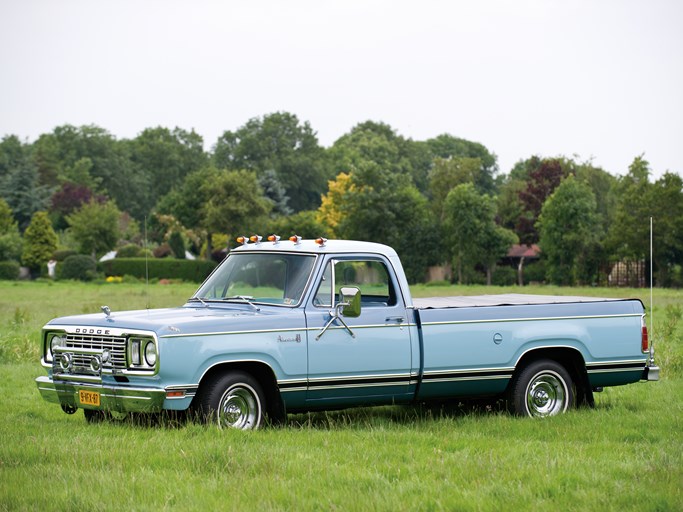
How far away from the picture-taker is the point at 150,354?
1004 cm

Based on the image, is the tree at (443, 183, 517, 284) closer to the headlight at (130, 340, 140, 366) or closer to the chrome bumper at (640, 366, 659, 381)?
the chrome bumper at (640, 366, 659, 381)

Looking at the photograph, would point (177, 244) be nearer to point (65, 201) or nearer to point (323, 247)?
point (65, 201)

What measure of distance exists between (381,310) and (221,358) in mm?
1818

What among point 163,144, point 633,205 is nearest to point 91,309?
point 633,205

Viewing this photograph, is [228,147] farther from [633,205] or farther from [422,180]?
[633,205]

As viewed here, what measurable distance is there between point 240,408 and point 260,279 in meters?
1.61

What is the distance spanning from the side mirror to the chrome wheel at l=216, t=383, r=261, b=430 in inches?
45.8

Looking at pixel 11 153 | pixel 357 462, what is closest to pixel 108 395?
pixel 357 462

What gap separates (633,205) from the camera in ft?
231

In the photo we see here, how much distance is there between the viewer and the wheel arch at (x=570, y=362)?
39.5ft

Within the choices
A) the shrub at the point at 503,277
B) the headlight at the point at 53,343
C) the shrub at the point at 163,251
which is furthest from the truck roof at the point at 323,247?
the shrub at the point at 163,251

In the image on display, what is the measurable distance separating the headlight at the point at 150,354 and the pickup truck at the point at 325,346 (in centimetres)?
2

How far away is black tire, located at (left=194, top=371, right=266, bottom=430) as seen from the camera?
10.2m

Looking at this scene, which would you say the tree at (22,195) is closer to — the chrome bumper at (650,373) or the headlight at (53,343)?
the headlight at (53,343)
